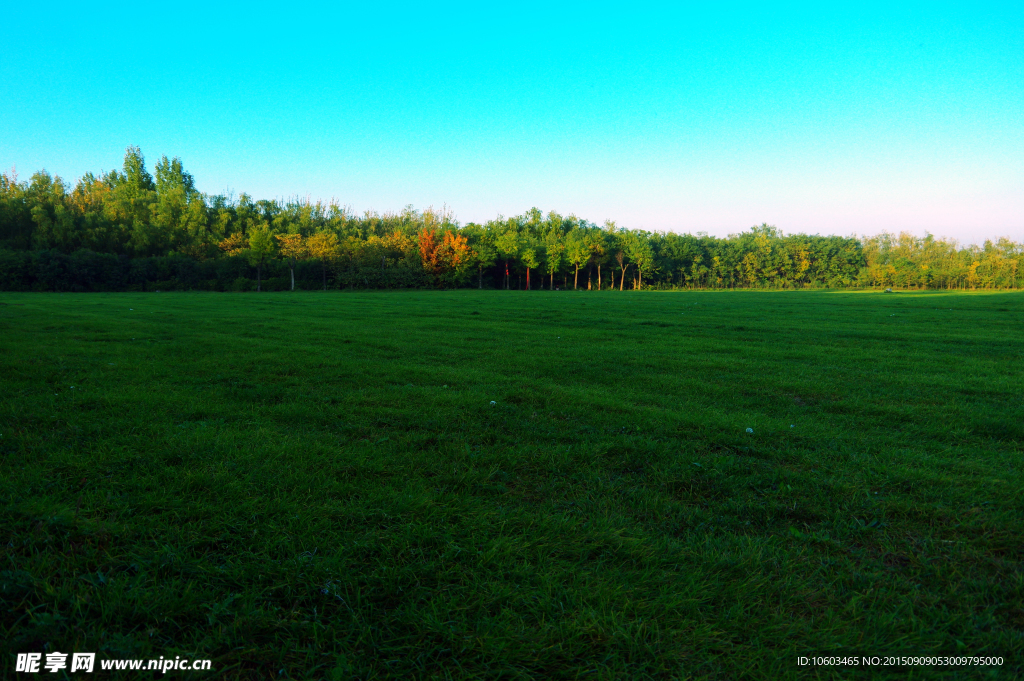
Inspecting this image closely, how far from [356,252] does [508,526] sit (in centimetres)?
6141

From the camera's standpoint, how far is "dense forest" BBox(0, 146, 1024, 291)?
54.7m

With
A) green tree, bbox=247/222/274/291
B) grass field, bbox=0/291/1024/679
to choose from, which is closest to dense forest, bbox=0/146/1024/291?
green tree, bbox=247/222/274/291

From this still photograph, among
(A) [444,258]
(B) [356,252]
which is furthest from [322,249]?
(A) [444,258]

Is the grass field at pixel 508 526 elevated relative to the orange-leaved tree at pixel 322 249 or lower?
lower

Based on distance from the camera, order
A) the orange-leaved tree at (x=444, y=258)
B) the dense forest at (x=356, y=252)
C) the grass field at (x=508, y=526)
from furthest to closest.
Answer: the orange-leaved tree at (x=444, y=258)
the dense forest at (x=356, y=252)
the grass field at (x=508, y=526)

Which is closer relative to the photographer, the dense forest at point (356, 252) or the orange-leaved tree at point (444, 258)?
the dense forest at point (356, 252)

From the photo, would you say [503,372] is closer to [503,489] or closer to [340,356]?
[340,356]

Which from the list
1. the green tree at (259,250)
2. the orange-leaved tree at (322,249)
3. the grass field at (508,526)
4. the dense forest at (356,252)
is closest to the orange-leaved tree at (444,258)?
the dense forest at (356,252)

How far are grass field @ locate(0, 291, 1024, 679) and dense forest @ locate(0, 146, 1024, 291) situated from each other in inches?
2193

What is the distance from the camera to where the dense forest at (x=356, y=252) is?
179ft

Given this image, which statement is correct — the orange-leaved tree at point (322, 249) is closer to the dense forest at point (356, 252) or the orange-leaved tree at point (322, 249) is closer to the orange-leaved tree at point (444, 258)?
the dense forest at point (356, 252)

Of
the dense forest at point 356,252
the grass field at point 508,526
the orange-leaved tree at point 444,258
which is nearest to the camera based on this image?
the grass field at point 508,526

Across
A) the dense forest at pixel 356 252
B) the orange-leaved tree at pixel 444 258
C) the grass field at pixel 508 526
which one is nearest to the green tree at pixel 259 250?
the dense forest at pixel 356 252

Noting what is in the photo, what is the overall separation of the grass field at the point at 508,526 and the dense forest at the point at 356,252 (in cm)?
5571
